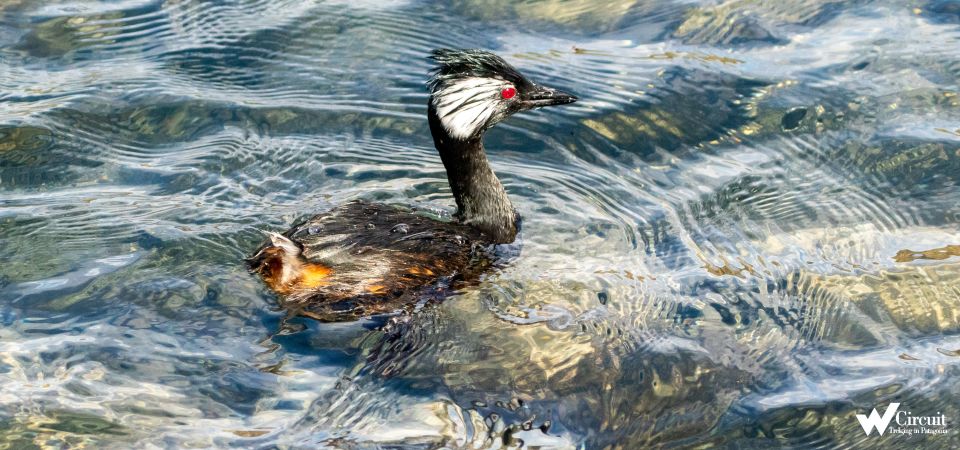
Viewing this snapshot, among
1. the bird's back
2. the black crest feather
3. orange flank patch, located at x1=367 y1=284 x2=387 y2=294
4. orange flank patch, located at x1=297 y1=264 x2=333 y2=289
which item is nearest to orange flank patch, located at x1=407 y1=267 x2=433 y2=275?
the bird's back

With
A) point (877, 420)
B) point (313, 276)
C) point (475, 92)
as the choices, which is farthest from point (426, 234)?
point (877, 420)

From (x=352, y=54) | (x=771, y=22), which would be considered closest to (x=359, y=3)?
(x=352, y=54)

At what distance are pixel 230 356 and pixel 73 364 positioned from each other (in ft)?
2.32

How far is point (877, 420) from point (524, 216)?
2.36 meters

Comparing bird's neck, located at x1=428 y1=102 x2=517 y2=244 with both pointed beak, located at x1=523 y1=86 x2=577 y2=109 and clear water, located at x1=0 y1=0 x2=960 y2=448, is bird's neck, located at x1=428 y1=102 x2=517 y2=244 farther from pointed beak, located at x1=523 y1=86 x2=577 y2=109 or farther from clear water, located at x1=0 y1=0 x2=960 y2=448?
pointed beak, located at x1=523 y1=86 x2=577 y2=109

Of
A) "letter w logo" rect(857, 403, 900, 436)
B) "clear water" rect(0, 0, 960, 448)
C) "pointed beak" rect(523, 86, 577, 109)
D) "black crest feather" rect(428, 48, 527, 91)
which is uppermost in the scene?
"black crest feather" rect(428, 48, 527, 91)

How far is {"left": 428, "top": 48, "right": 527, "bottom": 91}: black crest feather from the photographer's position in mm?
5551

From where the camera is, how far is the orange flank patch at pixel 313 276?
16.6 ft

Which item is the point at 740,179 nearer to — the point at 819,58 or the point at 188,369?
the point at 819,58

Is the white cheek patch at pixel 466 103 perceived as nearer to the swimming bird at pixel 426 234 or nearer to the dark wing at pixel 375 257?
the swimming bird at pixel 426 234

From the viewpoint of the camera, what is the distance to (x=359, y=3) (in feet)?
27.8

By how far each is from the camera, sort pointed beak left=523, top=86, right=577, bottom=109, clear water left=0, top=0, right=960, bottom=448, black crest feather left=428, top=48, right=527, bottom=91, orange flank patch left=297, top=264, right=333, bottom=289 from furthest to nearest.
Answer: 1. pointed beak left=523, top=86, right=577, bottom=109
2. black crest feather left=428, top=48, right=527, bottom=91
3. orange flank patch left=297, top=264, right=333, bottom=289
4. clear water left=0, top=0, right=960, bottom=448

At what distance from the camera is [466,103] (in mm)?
5637

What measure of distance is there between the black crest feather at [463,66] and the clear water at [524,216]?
95cm
